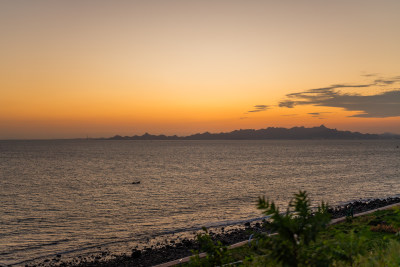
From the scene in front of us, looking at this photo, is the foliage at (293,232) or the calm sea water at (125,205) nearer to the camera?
the foliage at (293,232)

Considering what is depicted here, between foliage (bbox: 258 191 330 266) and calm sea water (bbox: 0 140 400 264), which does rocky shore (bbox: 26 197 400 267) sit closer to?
calm sea water (bbox: 0 140 400 264)

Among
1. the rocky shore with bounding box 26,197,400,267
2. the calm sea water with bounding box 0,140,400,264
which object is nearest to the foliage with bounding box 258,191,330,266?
the rocky shore with bounding box 26,197,400,267

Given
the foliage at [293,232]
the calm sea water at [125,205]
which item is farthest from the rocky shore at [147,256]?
the foliage at [293,232]

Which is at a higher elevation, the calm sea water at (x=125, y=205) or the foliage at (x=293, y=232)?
the foliage at (x=293, y=232)

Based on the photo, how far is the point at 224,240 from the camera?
27.7 meters

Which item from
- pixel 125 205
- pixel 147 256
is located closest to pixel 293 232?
pixel 147 256

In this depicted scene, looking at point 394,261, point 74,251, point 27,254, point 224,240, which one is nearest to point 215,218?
point 224,240

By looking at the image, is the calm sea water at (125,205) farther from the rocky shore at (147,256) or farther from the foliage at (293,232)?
the foliage at (293,232)

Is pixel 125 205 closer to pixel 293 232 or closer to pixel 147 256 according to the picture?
pixel 147 256

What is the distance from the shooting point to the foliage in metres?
4.12

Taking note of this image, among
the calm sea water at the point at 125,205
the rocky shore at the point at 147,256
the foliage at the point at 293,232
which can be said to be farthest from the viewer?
the calm sea water at the point at 125,205

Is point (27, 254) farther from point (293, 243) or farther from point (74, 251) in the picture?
point (293, 243)

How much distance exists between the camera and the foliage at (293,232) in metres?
4.12

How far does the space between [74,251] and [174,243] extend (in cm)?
795
